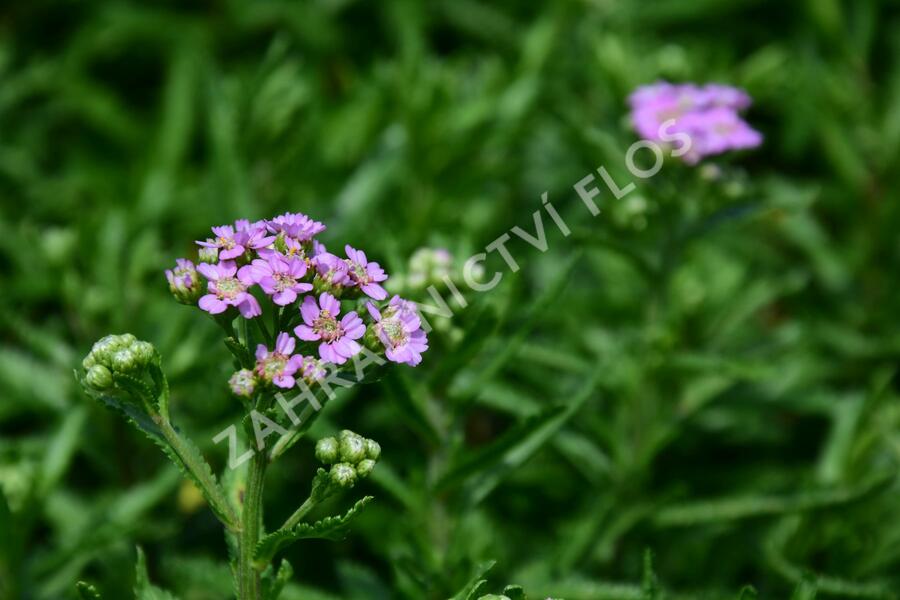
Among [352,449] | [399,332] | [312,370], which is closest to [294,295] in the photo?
[312,370]

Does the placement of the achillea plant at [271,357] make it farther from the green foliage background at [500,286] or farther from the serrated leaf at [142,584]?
the green foliage background at [500,286]

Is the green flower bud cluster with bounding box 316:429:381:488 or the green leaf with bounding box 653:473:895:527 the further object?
the green leaf with bounding box 653:473:895:527

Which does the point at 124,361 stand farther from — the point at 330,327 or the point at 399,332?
the point at 399,332

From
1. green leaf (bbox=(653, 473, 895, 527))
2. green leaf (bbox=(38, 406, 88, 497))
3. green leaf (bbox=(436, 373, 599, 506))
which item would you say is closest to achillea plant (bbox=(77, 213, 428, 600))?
green leaf (bbox=(436, 373, 599, 506))

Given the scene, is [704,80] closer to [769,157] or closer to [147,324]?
[769,157]

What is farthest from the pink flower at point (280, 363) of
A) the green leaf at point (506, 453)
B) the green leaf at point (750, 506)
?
the green leaf at point (750, 506)

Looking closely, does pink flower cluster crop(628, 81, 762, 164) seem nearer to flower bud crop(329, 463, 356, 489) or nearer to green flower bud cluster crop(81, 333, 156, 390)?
flower bud crop(329, 463, 356, 489)
